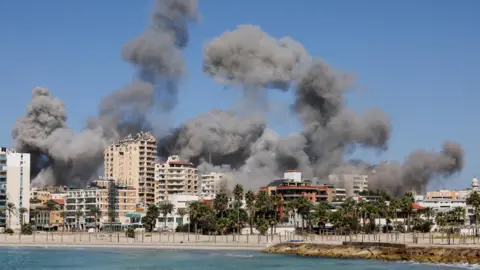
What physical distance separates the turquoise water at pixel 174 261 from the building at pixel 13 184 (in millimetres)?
51674

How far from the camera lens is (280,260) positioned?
109m

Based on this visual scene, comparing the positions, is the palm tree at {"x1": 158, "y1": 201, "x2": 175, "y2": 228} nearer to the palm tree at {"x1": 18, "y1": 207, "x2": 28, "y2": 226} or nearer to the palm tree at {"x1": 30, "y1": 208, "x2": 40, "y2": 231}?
the palm tree at {"x1": 18, "y1": 207, "x2": 28, "y2": 226}

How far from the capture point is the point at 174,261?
10856 cm

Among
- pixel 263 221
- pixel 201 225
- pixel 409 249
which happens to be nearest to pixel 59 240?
pixel 201 225

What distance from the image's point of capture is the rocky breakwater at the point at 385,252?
324 feet

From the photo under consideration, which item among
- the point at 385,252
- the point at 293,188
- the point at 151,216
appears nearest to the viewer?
the point at 385,252

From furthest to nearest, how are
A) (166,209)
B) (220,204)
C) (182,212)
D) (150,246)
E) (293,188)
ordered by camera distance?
1. (293,188)
2. (166,209)
3. (182,212)
4. (220,204)
5. (150,246)

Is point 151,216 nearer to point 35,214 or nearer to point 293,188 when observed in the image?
point 293,188

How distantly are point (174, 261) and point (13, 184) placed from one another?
289ft

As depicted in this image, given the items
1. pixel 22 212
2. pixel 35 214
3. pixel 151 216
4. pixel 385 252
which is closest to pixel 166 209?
pixel 151 216

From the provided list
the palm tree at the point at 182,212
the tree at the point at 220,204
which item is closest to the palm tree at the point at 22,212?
the palm tree at the point at 182,212

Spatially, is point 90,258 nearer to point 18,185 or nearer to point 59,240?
point 59,240

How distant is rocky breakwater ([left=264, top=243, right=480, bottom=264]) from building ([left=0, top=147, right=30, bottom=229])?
78.1 metres

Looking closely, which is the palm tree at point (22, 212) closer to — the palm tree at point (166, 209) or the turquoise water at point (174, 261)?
the palm tree at point (166, 209)
